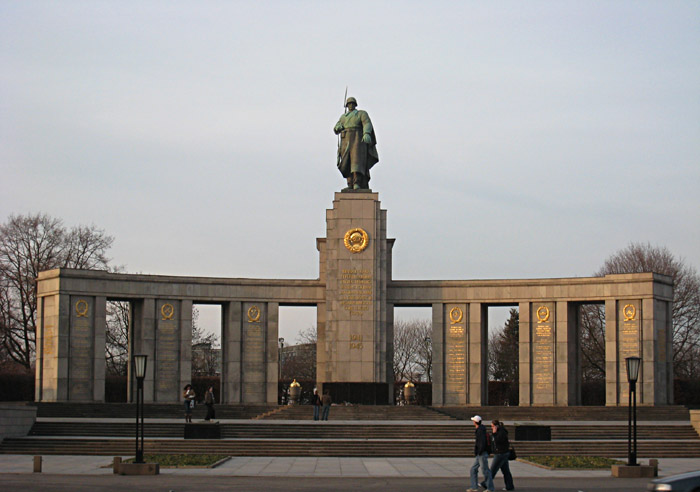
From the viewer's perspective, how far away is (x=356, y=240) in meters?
47.2

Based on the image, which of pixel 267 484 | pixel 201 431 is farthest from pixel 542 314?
pixel 267 484

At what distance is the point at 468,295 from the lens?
48.3 metres

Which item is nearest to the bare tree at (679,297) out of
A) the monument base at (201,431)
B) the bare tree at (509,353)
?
the bare tree at (509,353)

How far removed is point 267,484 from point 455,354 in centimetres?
2662

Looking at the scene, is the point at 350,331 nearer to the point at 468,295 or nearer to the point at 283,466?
the point at 468,295

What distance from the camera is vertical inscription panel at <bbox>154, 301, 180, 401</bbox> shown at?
4669cm

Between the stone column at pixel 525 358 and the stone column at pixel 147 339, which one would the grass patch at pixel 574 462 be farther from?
the stone column at pixel 147 339

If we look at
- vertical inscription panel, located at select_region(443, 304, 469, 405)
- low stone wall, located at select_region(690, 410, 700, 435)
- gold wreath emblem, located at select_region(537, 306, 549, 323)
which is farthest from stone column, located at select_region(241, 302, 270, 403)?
low stone wall, located at select_region(690, 410, 700, 435)

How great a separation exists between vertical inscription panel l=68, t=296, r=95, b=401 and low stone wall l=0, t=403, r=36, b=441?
10.5 m

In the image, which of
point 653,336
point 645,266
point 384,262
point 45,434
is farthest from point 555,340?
point 45,434

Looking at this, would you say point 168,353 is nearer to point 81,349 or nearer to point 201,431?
point 81,349

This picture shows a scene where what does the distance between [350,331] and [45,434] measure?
16221 millimetres

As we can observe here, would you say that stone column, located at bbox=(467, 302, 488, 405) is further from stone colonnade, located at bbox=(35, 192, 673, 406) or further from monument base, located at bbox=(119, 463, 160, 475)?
monument base, located at bbox=(119, 463, 160, 475)

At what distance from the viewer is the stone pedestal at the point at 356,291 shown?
154ft
